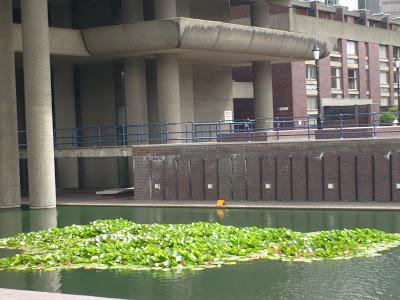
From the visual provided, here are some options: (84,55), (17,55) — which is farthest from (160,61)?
(17,55)

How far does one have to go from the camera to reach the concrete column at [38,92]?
1426 inches

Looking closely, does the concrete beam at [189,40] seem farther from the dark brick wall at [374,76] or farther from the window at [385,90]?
the window at [385,90]

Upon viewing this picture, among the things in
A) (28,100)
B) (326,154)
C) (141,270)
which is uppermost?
(28,100)

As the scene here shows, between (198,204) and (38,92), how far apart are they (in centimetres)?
891

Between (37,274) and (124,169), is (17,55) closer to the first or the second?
(124,169)

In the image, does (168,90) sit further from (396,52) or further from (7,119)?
(396,52)

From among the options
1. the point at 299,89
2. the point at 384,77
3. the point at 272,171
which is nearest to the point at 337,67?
the point at 299,89

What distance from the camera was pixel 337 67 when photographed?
6581 cm

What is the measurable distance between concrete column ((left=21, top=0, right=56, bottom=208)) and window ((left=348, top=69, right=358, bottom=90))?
3680 cm

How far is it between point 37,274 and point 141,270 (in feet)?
8.84

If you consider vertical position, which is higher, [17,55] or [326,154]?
[17,55]

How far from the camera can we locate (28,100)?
36.7m

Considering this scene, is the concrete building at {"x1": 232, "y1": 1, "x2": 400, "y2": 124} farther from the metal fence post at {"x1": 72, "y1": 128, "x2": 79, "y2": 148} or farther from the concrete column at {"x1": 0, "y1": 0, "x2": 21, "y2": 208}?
the concrete column at {"x1": 0, "y1": 0, "x2": 21, "y2": 208}

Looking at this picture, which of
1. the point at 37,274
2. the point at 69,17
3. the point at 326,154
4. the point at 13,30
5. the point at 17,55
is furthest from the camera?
the point at 69,17
